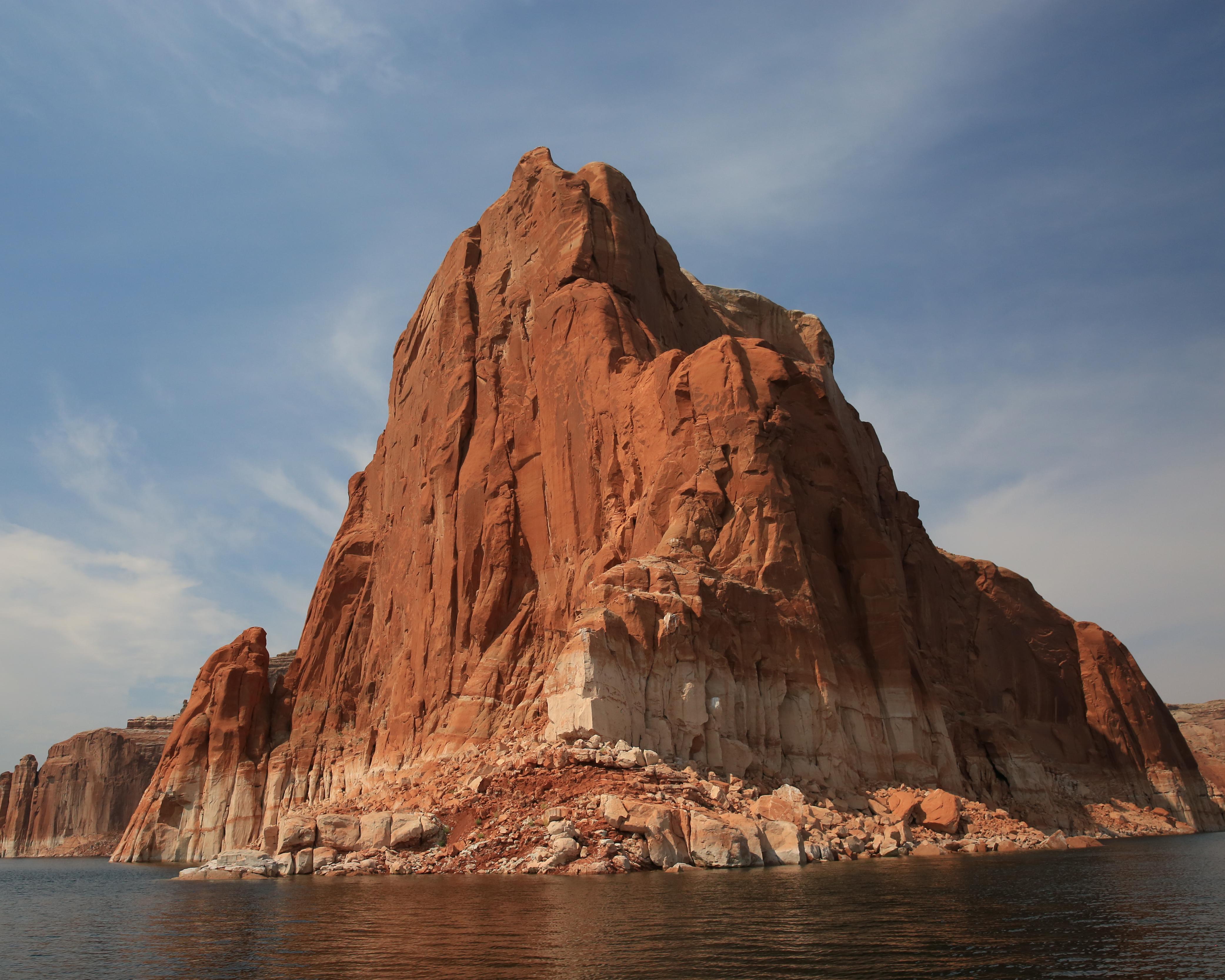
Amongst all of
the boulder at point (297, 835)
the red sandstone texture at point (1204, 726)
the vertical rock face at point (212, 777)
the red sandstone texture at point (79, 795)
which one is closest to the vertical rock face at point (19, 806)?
the red sandstone texture at point (79, 795)

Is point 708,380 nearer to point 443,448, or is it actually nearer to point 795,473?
point 795,473

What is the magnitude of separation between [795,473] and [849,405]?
91.5 ft

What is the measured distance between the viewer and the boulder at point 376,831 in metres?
33.2

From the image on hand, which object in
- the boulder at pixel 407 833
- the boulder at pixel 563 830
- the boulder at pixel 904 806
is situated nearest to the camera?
the boulder at pixel 563 830

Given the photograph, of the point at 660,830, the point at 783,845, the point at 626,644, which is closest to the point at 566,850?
the point at 660,830

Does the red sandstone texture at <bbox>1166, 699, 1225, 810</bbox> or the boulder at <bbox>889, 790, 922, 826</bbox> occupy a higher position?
the red sandstone texture at <bbox>1166, 699, 1225, 810</bbox>

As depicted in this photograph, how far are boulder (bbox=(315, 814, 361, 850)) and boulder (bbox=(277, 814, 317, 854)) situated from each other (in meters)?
0.26

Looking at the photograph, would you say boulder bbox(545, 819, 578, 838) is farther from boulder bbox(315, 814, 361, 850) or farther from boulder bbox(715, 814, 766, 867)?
boulder bbox(315, 814, 361, 850)

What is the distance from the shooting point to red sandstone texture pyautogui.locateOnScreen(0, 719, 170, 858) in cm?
11500

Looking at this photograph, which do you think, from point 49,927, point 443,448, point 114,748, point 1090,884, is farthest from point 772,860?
point 114,748

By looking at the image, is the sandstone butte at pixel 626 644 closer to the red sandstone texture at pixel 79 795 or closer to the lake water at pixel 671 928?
the lake water at pixel 671 928

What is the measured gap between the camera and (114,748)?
11725cm

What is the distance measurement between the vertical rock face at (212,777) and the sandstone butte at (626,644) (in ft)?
0.68

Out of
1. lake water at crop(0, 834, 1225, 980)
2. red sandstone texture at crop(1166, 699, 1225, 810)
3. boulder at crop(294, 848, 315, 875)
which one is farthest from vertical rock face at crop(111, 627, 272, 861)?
red sandstone texture at crop(1166, 699, 1225, 810)
